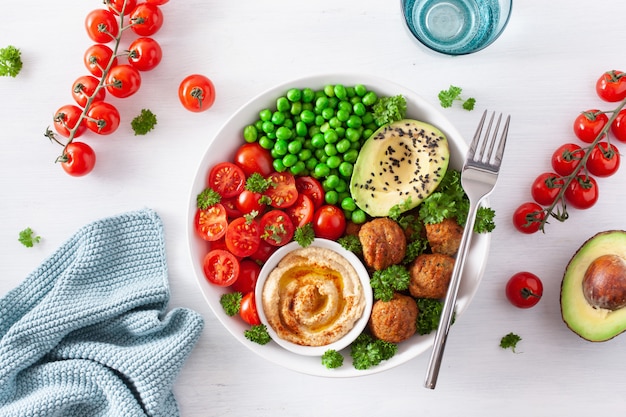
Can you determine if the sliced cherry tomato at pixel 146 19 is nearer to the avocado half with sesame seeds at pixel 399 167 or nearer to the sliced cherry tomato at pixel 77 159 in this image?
the sliced cherry tomato at pixel 77 159

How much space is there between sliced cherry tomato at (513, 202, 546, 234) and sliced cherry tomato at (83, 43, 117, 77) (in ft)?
8.91

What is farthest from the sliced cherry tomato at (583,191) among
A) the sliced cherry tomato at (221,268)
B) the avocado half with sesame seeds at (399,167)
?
the sliced cherry tomato at (221,268)

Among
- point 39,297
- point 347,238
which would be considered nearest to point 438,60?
point 347,238

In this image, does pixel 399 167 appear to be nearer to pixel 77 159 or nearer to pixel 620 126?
pixel 620 126

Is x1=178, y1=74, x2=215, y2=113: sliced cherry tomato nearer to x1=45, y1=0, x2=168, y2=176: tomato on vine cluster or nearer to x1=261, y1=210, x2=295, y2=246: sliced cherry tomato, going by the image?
x1=45, y1=0, x2=168, y2=176: tomato on vine cluster

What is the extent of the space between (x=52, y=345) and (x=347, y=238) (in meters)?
1.92

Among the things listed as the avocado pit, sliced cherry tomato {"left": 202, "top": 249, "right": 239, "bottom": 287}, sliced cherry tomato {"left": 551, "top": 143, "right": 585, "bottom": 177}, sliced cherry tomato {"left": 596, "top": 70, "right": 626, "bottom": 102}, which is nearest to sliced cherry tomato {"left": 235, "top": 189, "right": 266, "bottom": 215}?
sliced cherry tomato {"left": 202, "top": 249, "right": 239, "bottom": 287}

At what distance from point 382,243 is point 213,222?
101cm

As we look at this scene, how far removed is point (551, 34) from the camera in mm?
3959

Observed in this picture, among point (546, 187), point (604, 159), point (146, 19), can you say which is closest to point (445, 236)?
point (546, 187)

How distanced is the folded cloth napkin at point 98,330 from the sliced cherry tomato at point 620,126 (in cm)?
288

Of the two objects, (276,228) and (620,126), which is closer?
(276,228)

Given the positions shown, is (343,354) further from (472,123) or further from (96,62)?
(96,62)

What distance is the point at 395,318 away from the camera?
349cm
